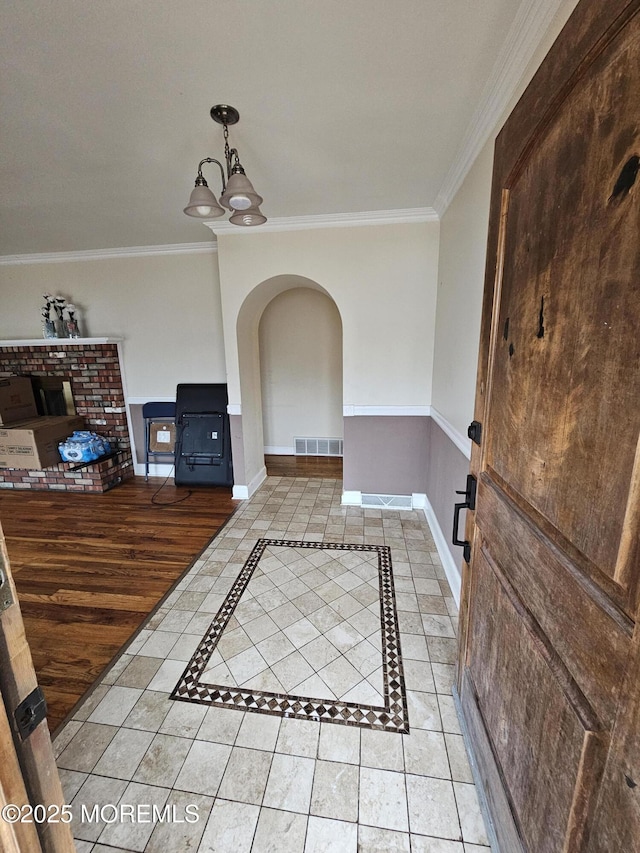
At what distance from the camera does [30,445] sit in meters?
3.60

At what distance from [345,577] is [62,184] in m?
3.24

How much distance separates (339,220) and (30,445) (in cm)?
381

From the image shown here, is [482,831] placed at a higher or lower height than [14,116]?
lower

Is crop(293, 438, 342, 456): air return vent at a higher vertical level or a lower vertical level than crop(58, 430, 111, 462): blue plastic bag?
lower

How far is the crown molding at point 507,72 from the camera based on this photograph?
113 cm

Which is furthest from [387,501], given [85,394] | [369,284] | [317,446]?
[85,394]

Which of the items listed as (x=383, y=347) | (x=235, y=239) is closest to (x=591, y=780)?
(x=383, y=347)

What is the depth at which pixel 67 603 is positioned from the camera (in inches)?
Result: 82.3

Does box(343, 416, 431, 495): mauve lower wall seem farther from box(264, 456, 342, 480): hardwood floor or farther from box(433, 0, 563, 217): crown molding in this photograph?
box(433, 0, 563, 217): crown molding

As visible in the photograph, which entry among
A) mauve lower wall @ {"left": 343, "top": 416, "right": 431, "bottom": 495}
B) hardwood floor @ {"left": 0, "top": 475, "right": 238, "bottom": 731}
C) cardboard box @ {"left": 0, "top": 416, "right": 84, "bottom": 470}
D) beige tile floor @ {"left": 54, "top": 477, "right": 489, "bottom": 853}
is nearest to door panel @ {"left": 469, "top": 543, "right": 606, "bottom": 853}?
beige tile floor @ {"left": 54, "top": 477, "right": 489, "bottom": 853}

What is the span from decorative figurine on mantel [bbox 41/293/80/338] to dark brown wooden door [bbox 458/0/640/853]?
439 centimetres

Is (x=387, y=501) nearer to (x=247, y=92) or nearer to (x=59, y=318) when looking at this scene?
(x=247, y=92)

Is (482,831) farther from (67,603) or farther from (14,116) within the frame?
(14,116)

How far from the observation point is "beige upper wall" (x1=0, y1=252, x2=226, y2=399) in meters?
3.73
